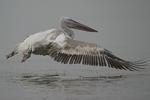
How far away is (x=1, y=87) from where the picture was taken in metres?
5.84

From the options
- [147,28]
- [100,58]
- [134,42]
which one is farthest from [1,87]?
[147,28]

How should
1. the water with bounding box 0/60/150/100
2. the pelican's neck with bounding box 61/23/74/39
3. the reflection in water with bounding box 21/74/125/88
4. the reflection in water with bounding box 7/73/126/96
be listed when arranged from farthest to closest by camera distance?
the pelican's neck with bounding box 61/23/74/39 < the reflection in water with bounding box 21/74/125/88 < the reflection in water with bounding box 7/73/126/96 < the water with bounding box 0/60/150/100

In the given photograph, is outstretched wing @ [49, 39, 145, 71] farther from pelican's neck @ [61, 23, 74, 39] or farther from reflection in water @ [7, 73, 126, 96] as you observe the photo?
pelican's neck @ [61, 23, 74, 39]

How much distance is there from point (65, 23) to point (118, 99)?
4.64 m

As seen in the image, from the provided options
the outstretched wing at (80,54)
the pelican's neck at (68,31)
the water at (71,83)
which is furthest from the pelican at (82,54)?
the pelican's neck at (68,31)

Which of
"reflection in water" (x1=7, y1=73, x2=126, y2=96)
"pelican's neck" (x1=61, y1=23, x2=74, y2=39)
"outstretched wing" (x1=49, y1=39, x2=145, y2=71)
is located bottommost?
"reflection in water" (x1=7, y1=73, x2=126, y2=96)

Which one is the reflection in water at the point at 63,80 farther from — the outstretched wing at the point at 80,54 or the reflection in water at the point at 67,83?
the outstretched wing at the point at 80,54

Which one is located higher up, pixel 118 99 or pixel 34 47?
pixel 34 47

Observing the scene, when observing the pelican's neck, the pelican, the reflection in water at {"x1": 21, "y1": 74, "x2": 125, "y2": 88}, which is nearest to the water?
the reflection in water at {"x1": 21, "y1": 74, "x2": 125, "y2": 88}

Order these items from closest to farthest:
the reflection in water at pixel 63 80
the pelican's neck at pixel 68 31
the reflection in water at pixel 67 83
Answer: the reflection in water at pixel 67 83 → the reflection in water at pixel 63 80 → the pelican's neck at pixel 68 31

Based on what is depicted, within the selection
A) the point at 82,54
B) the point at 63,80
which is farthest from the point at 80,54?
the point at 63,80

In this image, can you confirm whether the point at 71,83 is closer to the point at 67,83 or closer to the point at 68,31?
the point at 67,83

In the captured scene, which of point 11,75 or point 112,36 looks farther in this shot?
point 112,36

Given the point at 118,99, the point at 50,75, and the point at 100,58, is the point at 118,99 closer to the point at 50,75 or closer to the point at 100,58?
the point at 100,58
